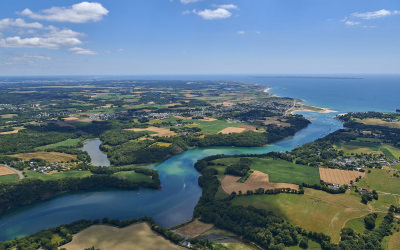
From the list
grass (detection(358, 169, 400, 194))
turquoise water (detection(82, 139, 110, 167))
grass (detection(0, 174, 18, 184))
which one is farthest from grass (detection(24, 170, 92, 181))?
grass (detection(358, 169, 400, 194))

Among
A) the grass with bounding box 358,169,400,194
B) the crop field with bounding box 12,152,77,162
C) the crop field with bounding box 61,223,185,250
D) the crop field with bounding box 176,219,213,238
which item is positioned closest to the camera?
the crop field with bounding box 61,223,185,250

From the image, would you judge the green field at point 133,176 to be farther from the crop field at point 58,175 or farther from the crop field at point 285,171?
the crop field at point 285,171

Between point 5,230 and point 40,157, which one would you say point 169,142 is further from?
→ point 5,230

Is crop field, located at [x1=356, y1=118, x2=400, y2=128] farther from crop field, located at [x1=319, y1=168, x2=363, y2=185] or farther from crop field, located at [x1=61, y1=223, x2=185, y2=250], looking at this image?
crop field, located at [x1=61, y1=223, x2=185, y2=250]

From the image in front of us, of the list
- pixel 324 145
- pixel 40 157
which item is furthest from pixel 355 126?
pixel 40 157

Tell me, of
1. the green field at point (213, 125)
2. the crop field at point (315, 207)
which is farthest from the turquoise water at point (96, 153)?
the crop field at point (315, 207)

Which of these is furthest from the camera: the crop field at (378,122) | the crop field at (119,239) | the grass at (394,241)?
the crop field at (378,122)
